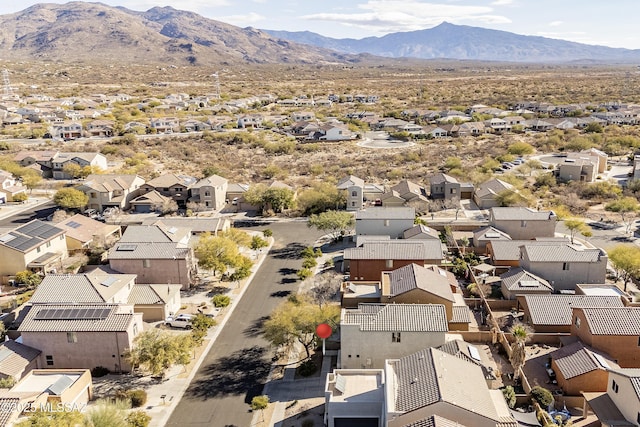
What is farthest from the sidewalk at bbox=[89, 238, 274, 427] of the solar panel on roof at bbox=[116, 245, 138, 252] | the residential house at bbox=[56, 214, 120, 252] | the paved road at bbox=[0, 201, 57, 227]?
the paved road at bbox=[0, 201, 57, 227]

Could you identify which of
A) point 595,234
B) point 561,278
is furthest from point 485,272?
point 595,234

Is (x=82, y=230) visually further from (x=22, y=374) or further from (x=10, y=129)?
(x=10, y=129)

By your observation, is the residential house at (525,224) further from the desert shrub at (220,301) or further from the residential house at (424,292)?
the desert shrub at (220,301)

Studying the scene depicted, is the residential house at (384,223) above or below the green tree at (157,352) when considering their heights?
above

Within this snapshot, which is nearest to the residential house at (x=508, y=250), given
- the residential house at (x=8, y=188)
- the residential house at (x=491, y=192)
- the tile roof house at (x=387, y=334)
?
the tile roof house at (x=387, y=334)

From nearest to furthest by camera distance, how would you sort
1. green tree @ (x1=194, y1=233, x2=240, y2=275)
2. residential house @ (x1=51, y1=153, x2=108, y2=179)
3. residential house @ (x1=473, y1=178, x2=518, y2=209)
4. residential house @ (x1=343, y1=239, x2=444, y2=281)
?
residential house @ (x1=343, y1=239, x2=444, y2=281)
green tree @ (x1=194, y1=233, x2=240, y2=275)
residential house @ (x1=473, y1=178, x2=518, y2=209)
residential house @ (x1=51, y1=153, x2=108, y2=179)

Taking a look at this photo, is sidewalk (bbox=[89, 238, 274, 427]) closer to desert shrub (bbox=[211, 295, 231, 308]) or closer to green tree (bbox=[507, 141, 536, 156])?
desert shrub (bbox=[211, 295, 231, 308])

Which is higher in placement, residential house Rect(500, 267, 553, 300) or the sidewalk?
residential house Rect(500, 267, 553, 300)
